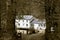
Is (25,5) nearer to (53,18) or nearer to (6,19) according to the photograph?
(6,19)

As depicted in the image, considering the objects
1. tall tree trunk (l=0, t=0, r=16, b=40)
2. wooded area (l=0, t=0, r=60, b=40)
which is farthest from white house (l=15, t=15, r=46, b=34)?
tall tree trunk (l=0, t=0, r=16, b=40)

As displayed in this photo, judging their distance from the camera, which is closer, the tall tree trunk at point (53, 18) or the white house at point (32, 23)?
the tall tree trunk at point (53, 18)

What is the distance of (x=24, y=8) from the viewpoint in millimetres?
3699

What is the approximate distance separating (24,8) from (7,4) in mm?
484

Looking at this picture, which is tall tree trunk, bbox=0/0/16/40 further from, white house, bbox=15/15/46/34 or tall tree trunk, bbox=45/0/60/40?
white house, bbox=15/15/46/34

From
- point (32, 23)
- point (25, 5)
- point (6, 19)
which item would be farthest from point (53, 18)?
point (32, 23)

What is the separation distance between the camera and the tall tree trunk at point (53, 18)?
3.36m

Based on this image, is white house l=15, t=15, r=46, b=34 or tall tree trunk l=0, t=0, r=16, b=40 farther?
white house l=15, t=15, r=46, b=34

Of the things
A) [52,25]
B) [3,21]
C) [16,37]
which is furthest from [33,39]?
[3,21]

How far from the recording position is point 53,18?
135 inches

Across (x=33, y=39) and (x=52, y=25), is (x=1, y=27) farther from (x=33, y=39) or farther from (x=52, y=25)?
(x=52, y=25)

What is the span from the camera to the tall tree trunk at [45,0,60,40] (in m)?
3.36

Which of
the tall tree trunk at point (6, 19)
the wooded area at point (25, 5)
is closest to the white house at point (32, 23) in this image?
the wooded area at point (25, 5)

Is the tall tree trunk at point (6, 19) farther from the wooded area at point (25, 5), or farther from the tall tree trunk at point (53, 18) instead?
the tall tree trunk at point (53, 18)
